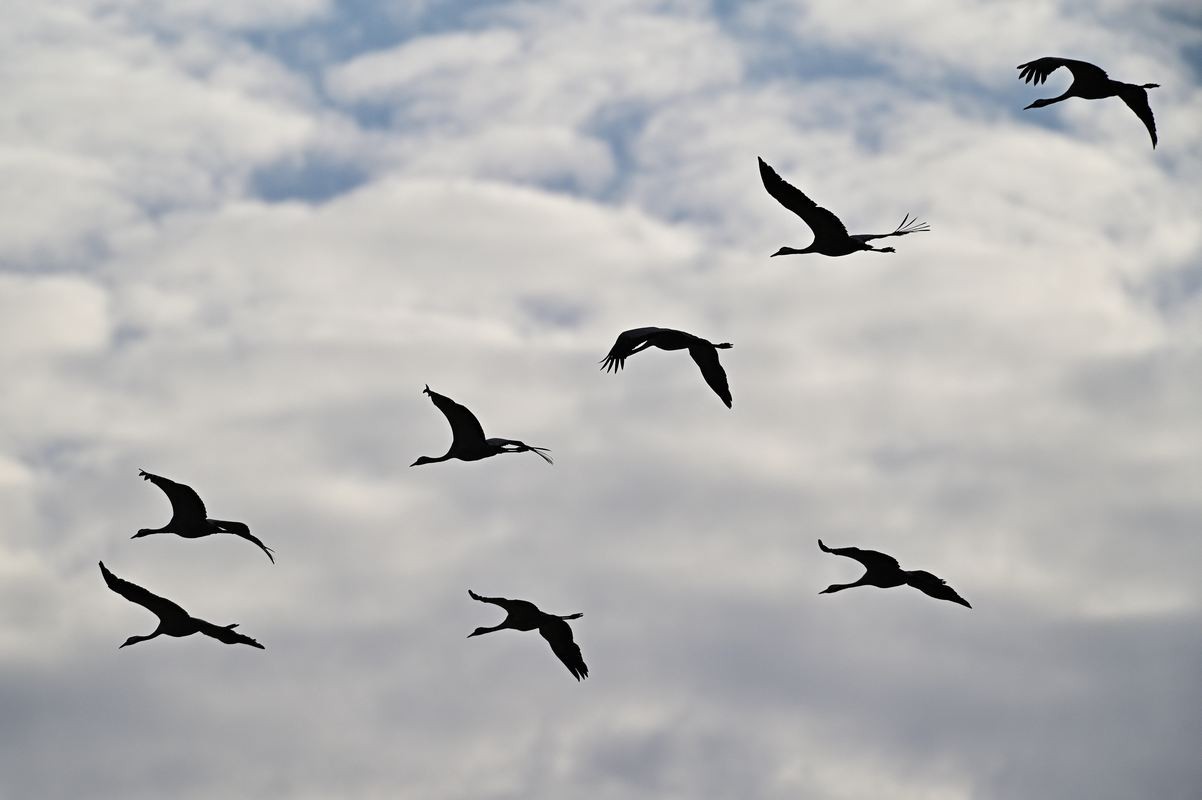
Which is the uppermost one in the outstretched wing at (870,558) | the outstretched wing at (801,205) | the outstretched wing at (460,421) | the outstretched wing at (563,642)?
the outstretched wing at (801,205)

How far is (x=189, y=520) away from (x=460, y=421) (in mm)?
5923

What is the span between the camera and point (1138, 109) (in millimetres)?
37750

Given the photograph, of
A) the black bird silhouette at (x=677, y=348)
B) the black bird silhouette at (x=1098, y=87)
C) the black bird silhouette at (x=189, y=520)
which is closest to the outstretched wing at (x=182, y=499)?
the black bird silhouette at (x=189, y=520)

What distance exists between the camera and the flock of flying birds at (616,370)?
3650 centimetres

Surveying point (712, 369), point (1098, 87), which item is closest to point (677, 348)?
point (712, 369)

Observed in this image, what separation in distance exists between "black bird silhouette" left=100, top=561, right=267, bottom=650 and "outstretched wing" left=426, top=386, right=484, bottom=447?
5.80 metres

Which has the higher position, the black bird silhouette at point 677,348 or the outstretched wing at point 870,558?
the black bird silhouette at point 677,348

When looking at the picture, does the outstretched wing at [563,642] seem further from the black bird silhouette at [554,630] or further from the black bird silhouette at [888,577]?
the black bird silhouette at [888,577]

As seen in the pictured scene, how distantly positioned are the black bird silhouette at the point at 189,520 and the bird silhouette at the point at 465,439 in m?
3.96

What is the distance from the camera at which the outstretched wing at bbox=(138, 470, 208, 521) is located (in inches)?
1501

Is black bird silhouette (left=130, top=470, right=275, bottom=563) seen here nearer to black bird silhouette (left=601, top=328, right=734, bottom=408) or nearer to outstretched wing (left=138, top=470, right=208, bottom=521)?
outstretched wing (left=138, top=470, right=208, bottom=521)

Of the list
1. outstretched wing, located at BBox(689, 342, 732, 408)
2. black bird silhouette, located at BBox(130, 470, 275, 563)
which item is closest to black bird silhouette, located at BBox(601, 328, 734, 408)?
outstretched wing, located at BBox(689, 342, 732, 408)

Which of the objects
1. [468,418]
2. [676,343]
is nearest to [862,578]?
[676,343]

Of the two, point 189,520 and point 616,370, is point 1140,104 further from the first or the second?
point 189,520
